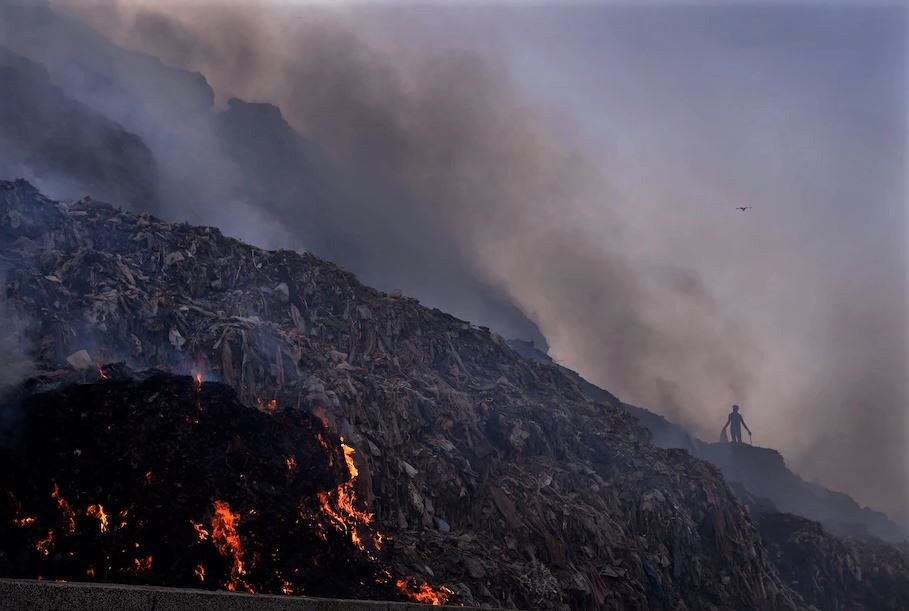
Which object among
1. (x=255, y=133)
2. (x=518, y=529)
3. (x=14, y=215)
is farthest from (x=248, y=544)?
(x=255, y=133)

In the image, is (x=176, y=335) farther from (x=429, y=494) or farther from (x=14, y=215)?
(x=429, y=494)

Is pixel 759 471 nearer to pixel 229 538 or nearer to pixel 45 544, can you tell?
pixel 229 538

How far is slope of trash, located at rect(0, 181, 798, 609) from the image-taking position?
2275 centimetres

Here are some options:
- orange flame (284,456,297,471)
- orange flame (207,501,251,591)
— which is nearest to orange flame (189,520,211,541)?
orange flame (207,501,251,591)

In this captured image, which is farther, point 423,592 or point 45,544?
point 423,592

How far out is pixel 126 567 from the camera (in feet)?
50.2

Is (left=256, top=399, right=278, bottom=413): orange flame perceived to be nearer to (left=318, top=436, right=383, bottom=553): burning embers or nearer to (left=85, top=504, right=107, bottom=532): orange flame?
(left=318, top=436, right=383, bottom=553): burning embers

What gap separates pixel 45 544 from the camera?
14.6 metres

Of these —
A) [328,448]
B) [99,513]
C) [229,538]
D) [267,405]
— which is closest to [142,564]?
[99,513]

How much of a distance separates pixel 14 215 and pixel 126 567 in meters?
17.0

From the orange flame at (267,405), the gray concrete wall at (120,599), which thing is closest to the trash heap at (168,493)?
the orange flame at (267,405)

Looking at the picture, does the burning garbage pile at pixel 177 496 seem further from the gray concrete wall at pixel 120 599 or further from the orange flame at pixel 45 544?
the gray concrete wall at pixel 120 599

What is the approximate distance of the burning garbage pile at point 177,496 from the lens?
15.2m

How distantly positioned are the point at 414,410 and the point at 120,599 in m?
22.1
